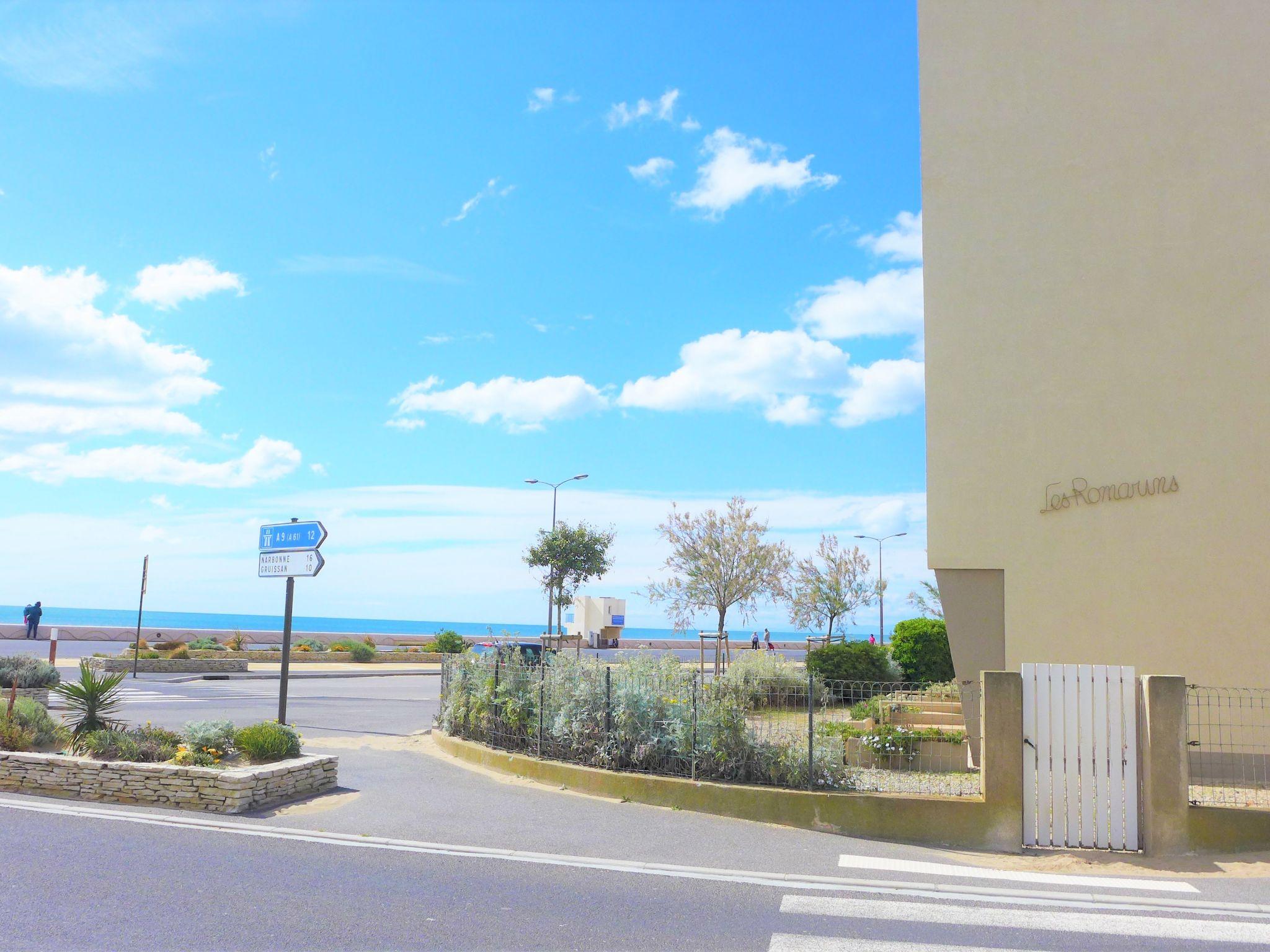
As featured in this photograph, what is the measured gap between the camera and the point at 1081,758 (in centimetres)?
994

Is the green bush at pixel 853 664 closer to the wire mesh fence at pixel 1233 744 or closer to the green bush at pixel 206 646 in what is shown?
the wire mesh fence at pixel 1233 744

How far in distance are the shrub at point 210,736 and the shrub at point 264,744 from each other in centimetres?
12

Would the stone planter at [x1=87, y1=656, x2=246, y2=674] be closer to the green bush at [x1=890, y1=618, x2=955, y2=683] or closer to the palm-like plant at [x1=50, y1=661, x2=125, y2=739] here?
the palm-like plant at [x1=50, y1=661, x2=125, y2=739]

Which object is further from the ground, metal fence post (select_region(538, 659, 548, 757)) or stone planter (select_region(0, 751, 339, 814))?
metal fence post (select_region(538, 659, 548, 757))

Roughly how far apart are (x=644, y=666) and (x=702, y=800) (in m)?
2.05

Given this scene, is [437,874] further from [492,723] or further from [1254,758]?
[1254,758]

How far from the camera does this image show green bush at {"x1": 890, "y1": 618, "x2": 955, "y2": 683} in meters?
23.9

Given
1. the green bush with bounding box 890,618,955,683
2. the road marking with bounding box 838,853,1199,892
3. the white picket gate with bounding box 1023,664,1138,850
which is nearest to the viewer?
the road marking with bounding box 838,853,1199,892

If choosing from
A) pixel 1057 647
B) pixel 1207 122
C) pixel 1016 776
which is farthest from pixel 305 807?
pixel 1207 122

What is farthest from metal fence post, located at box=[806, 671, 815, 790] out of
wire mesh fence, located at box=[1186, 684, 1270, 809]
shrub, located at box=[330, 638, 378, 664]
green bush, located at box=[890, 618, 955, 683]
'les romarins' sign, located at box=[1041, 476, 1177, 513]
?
shrub, located at box=[330, 638, 378, 664]

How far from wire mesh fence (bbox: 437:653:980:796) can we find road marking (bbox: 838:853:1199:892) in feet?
4.32

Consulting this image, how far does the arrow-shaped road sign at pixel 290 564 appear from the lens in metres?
13.1

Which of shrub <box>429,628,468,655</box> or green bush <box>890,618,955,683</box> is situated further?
shrub <box>429,628,468,655</box>

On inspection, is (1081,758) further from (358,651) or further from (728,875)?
(358,651)
